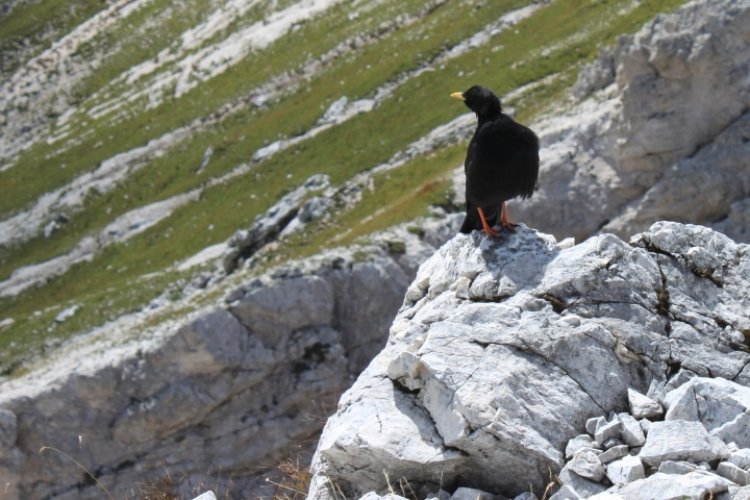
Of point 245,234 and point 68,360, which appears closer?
point 68,360

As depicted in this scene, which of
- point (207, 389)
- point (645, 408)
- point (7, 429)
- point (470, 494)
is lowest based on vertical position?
point (207, 389)

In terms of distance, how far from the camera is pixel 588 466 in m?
10.1

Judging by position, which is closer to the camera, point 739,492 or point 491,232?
point 739,492

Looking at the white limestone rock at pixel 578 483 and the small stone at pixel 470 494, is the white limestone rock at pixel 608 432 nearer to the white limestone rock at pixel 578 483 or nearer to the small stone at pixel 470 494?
the white limestone rock at pixel 578 483

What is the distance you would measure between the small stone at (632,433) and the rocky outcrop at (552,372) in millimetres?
22

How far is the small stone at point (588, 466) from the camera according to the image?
10016 millimetres

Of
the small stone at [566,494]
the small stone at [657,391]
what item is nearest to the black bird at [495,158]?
the small stone at [657,391]

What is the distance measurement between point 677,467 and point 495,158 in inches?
243

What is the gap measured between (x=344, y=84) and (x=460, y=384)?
6302 cm

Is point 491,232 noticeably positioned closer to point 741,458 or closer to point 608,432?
point 608,432

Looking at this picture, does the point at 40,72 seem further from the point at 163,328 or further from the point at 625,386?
the point at 625,386

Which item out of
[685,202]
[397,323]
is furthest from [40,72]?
[397,323]

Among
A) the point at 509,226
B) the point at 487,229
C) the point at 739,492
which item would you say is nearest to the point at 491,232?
the point at 487,229

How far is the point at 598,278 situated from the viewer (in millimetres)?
12578
